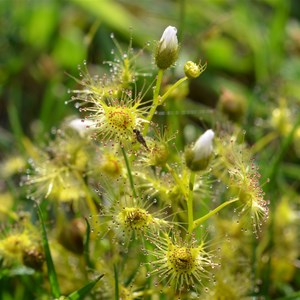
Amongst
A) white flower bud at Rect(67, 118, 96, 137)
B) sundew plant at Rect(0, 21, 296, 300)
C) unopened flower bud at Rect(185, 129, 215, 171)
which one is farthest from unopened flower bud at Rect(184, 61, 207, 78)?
white flower bud at Rect(67, 118, 96, 137)

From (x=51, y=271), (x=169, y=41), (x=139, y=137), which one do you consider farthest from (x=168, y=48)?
(x=51, y=271)

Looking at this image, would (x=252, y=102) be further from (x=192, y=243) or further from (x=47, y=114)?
(x=192, y=243)

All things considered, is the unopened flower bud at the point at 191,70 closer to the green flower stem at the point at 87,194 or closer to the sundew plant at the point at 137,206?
the sundew plant at the point at 137,206

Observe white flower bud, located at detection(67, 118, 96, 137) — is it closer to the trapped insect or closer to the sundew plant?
the sundew plant

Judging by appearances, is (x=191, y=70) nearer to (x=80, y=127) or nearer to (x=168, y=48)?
(x=168, y=48)

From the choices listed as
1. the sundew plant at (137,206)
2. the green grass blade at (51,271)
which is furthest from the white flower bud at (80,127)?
the green grass blade at (51,271)

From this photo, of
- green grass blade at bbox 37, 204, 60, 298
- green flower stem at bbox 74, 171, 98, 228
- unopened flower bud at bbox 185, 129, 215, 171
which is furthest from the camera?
green flower stem at bbox 74, 171, 98, 228

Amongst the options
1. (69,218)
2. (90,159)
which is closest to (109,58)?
(69,218)

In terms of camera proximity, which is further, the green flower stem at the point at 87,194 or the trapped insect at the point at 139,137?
the green flower stem at the point at 87,194
